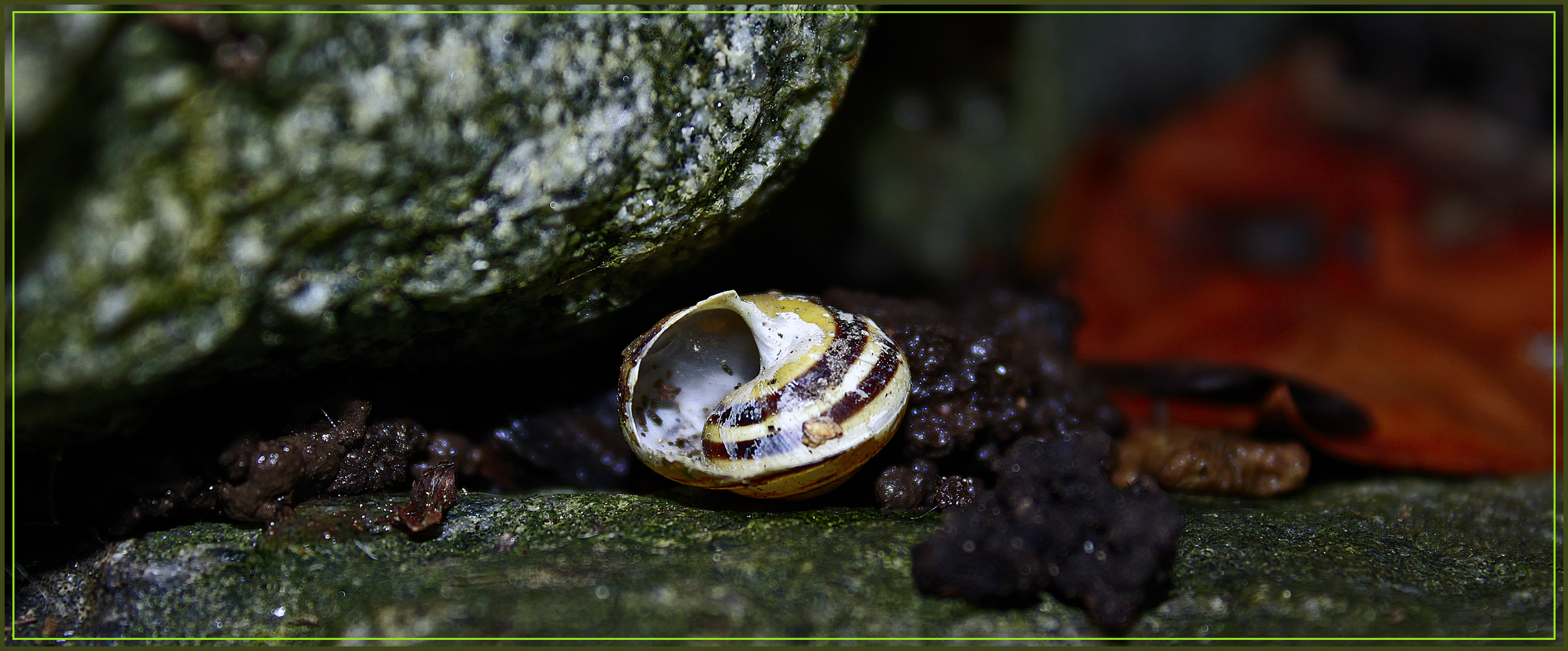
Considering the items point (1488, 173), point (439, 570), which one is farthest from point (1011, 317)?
point (1488, 173)

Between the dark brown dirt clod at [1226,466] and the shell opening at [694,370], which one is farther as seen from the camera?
the dark brown dirt clod at [1226,466]

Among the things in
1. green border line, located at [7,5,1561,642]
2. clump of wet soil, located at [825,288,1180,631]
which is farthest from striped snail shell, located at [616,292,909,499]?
green border line, located at [7,5,1561,642]

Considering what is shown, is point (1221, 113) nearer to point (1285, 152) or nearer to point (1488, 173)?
point (1285, 152)

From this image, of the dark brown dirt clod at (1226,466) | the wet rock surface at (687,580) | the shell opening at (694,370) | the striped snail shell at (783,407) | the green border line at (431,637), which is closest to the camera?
the green border line at (431,637)

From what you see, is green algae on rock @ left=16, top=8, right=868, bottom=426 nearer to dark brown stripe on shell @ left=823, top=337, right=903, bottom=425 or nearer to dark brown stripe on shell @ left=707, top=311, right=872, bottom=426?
dark brown stripe on shell @ left=707, top=311, right=872, bottom=426

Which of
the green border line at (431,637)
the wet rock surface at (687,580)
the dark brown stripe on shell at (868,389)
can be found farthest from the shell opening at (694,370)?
the green border line at (431,637)

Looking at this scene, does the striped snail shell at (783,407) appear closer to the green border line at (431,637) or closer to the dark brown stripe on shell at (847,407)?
the dark brown stripe on shell at (847,407)
